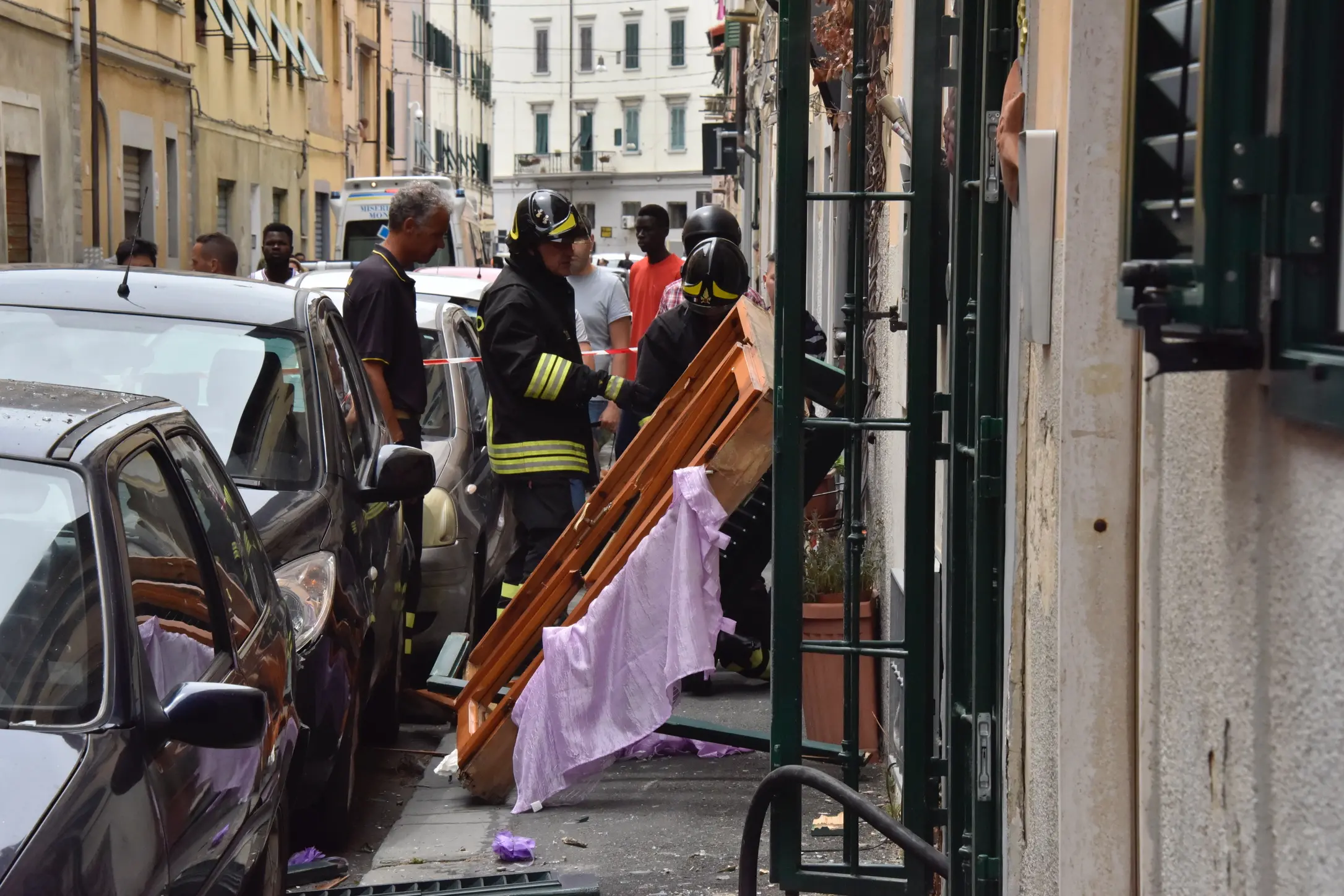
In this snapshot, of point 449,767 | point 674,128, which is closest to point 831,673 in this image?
point 449,767

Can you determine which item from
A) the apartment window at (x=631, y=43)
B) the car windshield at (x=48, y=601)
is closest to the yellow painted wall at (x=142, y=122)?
the car windshield at (x=48, y=601)

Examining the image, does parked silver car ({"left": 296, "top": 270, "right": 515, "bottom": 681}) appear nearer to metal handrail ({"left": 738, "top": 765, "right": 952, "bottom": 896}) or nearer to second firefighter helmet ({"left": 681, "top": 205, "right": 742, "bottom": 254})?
second firefighter helmet ({"left": 681, "top": 205, "right": 742, "bottom": 254})

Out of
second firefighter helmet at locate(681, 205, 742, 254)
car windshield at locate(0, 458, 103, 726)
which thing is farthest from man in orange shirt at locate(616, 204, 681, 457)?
car windshield at locate(0, 458, 103, 726)

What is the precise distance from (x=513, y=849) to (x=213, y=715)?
2251mm

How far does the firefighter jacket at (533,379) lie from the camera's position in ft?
21.9

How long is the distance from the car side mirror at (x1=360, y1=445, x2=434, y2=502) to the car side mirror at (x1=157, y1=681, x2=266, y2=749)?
267 centimetres

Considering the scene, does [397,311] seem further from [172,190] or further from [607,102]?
[607,102]

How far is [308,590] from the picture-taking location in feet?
16.9

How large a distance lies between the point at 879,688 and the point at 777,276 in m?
2.41

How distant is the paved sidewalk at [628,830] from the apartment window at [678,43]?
2967 inches

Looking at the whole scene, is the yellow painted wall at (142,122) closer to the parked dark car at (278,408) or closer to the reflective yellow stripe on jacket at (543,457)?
the reflective yellow stripe on jacket at (543,457)

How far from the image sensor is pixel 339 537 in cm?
557

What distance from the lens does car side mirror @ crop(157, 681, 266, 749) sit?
3.06 meters

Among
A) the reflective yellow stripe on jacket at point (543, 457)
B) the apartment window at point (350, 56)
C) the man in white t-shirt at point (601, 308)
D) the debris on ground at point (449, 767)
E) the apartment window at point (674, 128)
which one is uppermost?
the apartment window at point (674, 128)
